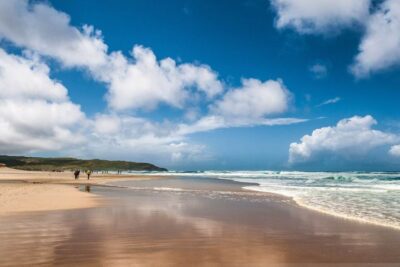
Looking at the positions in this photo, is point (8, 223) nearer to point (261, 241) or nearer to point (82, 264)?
point (82, 264)

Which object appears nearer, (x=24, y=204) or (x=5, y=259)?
(x=5, y=259)

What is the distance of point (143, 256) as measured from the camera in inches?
335

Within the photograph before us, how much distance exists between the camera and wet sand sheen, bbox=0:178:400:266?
27.3ft

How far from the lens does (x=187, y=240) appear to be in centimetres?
1040

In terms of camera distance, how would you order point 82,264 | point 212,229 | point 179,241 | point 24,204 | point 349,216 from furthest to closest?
1. point 24,204
2. point 349,216
3. point 212,229
4. point 179,241
5. point 82,264

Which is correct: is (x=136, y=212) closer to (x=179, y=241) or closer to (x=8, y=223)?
(x=8, y=223)

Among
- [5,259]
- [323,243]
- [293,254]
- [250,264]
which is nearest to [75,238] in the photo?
[5,259]

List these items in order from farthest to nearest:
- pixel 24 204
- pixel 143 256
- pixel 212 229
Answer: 1. pixel 24 204
2. pixel 212 229
3. pixel 143 256

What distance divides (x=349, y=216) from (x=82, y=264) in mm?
11964

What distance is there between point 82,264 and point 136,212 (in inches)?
336

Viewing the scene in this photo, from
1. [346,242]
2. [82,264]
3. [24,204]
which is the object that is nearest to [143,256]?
[82,264]

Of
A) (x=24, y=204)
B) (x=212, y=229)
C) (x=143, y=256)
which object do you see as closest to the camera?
(x=143, y=256)

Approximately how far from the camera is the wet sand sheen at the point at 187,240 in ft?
27.3

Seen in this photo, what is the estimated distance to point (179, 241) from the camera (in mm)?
10258
